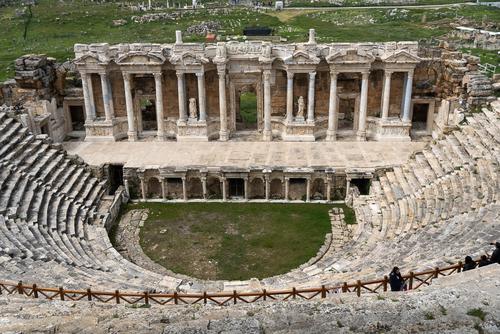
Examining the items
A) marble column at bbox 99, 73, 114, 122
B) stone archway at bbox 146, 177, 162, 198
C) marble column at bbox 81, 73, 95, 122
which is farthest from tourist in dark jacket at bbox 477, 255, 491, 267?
marble column at bbox 81, 73, 95, 122

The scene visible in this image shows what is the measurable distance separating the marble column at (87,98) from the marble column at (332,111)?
11.7 metres

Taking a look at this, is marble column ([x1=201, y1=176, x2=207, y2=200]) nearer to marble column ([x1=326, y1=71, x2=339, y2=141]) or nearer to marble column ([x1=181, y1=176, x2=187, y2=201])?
marble column ([x1=181, y1=176, x2=187, y2=201])

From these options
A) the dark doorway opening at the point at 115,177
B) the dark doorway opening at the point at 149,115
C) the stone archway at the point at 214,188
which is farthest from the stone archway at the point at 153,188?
the dark doorway opening at the point at 149,115

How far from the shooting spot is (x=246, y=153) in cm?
2400

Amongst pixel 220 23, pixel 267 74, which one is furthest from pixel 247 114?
pixel 220 23

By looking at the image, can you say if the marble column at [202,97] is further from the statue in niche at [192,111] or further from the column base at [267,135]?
the column base at [267,135]

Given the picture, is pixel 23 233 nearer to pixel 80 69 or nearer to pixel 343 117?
pixel 80 69

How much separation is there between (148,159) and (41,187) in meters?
5.38

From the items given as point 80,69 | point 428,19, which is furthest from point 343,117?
point 428,19

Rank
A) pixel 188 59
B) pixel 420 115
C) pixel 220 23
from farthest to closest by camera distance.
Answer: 1. pixel 220 23
2. pixel 420 115
3. pixel 188 59

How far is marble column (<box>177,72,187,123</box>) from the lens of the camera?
997 inches

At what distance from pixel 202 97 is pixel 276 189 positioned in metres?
6.32

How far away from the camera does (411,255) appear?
1359cm

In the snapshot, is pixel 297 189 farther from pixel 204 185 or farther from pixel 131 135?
pixel 131 135
